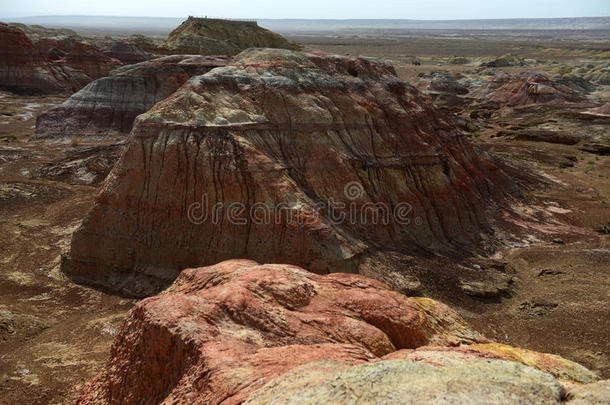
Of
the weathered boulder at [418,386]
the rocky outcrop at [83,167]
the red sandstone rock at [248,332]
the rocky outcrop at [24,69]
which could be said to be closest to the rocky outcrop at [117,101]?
the rocky outcrop at [83,167]

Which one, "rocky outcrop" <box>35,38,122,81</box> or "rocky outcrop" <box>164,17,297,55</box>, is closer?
"rocky outcrop" <box>35,38,122,81</box>

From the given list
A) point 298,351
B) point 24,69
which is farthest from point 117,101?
point 298,351

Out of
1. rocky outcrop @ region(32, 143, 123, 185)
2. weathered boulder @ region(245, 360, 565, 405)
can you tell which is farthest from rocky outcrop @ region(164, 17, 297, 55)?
weathered boulder @ region(245, 360, 565, 405)

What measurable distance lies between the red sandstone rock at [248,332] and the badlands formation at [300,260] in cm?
4

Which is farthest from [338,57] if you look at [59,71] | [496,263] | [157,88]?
[59,71]

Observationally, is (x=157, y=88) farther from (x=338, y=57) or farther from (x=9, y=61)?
(x=9, y=61)

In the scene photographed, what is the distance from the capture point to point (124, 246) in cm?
1667

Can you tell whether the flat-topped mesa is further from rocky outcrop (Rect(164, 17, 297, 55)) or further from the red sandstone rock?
rocky outcrop (Rect(164, 17, 297, 55))

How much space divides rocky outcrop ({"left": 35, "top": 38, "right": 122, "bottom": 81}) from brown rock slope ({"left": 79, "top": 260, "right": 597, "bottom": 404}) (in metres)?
61.5

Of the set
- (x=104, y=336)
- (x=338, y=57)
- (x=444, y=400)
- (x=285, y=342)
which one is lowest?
(x=104, y=336)

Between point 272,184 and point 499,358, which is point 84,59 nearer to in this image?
point 272,184

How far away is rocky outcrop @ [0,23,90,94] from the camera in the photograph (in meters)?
58.3

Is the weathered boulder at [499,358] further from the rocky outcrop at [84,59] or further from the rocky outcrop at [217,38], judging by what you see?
the rocky outcrop at [217,38]

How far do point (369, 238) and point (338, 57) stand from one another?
9.36m
